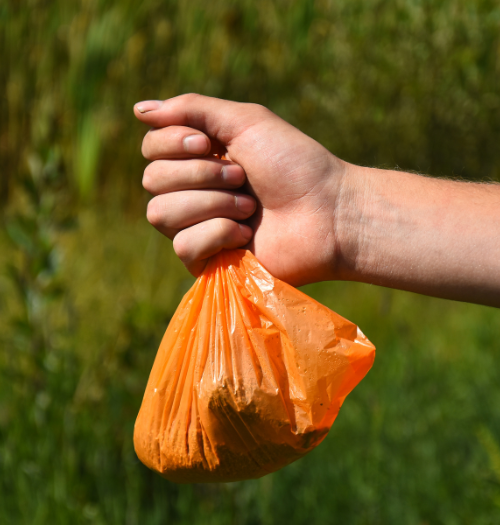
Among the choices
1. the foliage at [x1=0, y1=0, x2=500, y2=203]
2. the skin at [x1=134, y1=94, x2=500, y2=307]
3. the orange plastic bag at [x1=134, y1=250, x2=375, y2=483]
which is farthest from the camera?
the foliage at [x1=0, y1=0, x2=500, y2=203]

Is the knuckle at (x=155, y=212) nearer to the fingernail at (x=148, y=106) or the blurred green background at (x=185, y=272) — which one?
the fingernail at (x=148, y=106)

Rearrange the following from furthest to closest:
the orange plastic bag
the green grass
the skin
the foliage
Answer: the foliage → the green grass → the skin → the orange plastic bag

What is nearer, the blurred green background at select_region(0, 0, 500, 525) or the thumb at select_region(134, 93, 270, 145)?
the thumb at select_region(134, 93, 270, 145)

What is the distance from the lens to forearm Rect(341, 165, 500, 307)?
1.05m

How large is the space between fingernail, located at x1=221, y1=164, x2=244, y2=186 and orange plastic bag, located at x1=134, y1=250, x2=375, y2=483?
0.22 meters

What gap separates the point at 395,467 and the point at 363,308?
164 cm

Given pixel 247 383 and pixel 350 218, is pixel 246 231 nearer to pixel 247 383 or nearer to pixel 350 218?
pixel 350 218

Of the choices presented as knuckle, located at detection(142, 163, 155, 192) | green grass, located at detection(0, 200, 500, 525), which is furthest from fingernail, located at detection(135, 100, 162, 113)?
green grass, located at detection(0, 200, 500, 525)

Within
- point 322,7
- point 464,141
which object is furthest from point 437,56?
point 322,7

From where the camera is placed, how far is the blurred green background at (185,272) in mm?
1680

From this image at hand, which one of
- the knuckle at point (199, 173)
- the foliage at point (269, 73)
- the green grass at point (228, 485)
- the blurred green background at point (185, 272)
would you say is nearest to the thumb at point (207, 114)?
the knuckle at point (199, 173)

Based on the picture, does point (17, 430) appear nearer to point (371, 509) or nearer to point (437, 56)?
point (371, 509)

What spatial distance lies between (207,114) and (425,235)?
0.54 m

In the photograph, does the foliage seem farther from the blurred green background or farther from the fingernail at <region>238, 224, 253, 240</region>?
the fingernail at <region>238, 224, 253, 240</region>
